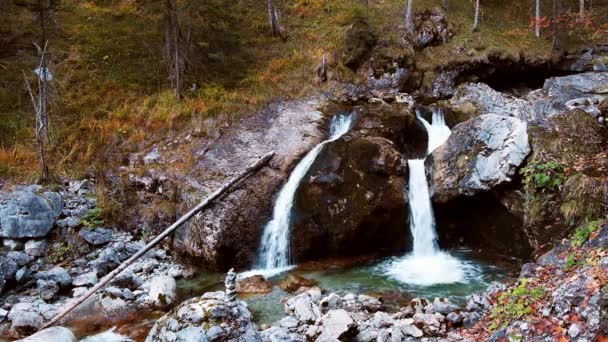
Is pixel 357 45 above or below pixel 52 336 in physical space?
above

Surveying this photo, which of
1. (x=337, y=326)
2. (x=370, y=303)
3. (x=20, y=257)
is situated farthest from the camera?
(x=20, y=257)

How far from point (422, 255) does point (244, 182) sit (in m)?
4.86

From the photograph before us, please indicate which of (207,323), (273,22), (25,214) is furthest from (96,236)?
(273,22)

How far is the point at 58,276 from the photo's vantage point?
1007 cm

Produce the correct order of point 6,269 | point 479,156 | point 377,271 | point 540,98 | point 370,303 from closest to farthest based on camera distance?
point 370,303 < point 6,269 < point 377,271 < point 479,156 < point 540,98

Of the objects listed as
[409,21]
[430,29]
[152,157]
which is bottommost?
[152,157]

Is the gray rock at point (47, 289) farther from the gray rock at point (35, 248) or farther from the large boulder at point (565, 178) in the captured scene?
the large boulder at point (565, 178)

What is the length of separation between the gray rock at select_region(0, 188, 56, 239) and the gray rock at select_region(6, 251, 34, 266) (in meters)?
0.52

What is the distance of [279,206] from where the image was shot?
37.7 feet

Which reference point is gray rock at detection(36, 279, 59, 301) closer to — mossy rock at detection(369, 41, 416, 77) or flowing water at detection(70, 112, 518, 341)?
flowing water at detection(70, 112, 518, 341)

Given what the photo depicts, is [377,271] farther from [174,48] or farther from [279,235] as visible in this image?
[174,48]

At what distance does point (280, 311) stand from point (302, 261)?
265 cm

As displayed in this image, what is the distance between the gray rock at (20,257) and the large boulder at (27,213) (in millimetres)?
517

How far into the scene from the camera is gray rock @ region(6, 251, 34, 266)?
10.4 meters
